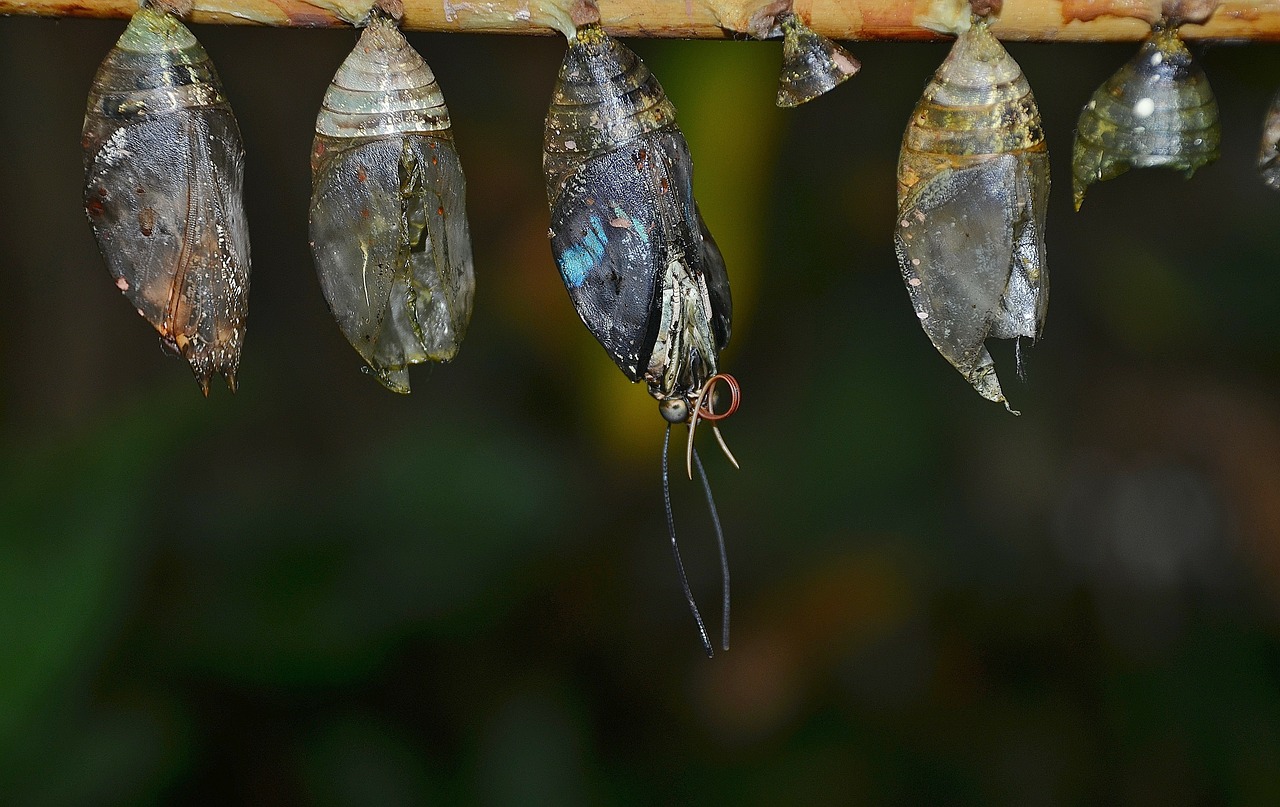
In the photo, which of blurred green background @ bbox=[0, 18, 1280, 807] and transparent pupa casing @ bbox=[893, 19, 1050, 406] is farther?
blurred green background @ bbox=[0, 18, 1280, 807]

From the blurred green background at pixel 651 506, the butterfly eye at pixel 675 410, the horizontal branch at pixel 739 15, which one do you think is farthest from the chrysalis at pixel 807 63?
the blurred green background at pixel 651 506

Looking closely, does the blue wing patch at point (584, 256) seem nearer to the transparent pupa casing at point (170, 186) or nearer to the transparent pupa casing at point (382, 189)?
the transparent pupa casing at point (382, 189)

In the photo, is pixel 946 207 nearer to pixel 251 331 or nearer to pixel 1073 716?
pixel 1073 716

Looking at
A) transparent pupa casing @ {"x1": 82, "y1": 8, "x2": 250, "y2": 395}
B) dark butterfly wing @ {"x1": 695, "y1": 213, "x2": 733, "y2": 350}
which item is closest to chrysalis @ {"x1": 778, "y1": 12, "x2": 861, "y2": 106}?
dark butterfly wing @ {"x1": 695, "y1": 213, "x2": 733, "y2": 350}

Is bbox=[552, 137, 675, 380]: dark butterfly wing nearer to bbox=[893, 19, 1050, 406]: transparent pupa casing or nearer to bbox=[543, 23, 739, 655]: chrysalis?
bbox=[543, 23, 739, 655]: chrysalis

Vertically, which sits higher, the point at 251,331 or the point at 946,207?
the point at 946,207

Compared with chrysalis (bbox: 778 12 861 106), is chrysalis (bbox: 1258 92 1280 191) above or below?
below

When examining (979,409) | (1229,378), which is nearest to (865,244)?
(979,409)
